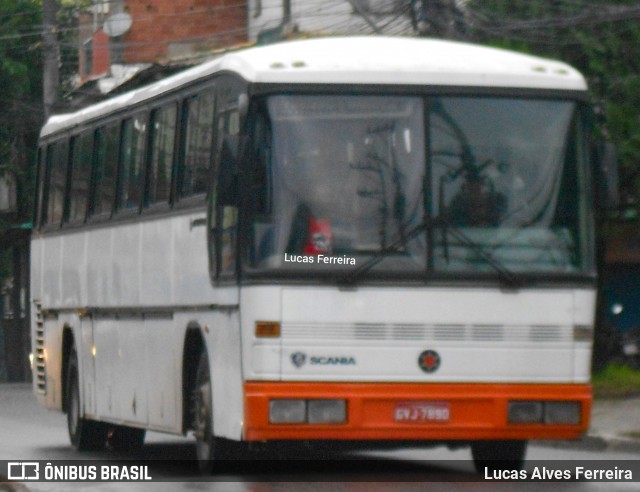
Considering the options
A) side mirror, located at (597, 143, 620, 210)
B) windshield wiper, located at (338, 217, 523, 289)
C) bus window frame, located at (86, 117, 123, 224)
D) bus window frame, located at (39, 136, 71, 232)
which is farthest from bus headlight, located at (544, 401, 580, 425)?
bus window frame, located at (39, 136, 71, 232)

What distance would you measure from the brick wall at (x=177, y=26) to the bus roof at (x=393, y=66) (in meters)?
27.6

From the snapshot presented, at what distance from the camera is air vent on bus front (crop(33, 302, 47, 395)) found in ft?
64.8

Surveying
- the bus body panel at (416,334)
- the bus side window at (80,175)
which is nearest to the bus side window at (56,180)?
the bus side window at (80,175)

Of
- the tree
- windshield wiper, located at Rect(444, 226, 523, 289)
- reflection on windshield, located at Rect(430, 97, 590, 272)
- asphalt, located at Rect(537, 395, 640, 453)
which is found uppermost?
the tree

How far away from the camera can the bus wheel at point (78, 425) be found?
17703 millimetres

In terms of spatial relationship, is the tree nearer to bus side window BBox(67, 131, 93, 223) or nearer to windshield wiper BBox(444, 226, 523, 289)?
bus side window BBox(67, 131, 93, 223)

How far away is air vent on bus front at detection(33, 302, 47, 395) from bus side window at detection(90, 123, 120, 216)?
2894mm

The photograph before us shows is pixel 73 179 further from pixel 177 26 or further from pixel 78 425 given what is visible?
pixel 177 26

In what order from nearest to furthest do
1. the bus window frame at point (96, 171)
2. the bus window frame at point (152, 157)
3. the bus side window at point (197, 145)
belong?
1. the bus side window at point (197, 145)
2. the bus window frame at point (152, 157)
3. the bus window frame at point (96, 171)

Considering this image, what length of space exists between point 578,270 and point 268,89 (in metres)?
2.32

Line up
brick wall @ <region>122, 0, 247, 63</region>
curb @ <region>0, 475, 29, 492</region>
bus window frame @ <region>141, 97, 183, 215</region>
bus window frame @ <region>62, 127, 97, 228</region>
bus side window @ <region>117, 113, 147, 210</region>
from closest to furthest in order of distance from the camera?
curb @ <region>0, 475, 29, 492</region> → bus window frame @ <region>141, 97, 183, 215</region> → bus side window @ <region>117, 113, 147, 210</region> → bus window frame @ <region>62, 127, 97, 228</region> → brick wall @ <region>122, 0, 247, 63</region>

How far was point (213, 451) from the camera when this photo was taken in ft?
42.8

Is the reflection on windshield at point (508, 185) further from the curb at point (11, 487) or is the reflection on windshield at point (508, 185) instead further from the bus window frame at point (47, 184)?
the bus window frame at point (47, 184)

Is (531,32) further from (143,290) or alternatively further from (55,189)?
(143,290)
